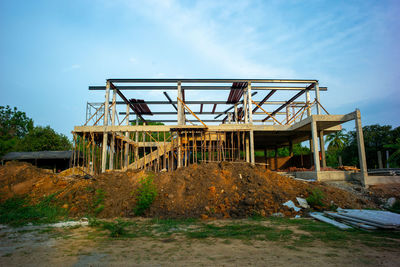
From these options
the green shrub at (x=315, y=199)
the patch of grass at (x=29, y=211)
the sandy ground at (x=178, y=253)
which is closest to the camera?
the sandy ground at (x=178, y=253)

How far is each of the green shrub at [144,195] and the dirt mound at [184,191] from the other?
211 mm

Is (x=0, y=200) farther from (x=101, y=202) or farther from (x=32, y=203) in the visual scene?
(x=101, y=202)

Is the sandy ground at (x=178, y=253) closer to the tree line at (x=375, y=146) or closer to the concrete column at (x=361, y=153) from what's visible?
the concrete column at (x=361, y=153)

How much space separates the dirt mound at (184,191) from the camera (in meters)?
9.16

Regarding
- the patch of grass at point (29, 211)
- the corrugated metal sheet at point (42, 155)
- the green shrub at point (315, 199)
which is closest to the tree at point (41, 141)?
the corrugated metal sheet at point (42, 155)

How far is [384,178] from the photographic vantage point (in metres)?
12.5

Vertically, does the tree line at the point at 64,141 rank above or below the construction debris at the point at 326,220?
above

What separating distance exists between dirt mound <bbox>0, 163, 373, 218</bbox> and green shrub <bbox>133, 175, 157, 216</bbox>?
21 cm

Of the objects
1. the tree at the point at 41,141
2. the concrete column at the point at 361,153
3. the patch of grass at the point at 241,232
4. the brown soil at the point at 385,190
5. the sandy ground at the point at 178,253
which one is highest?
the tree at the point at 41,141

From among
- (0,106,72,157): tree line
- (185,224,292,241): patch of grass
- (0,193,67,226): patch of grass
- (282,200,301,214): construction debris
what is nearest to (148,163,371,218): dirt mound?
(282,200,301,214): construction debris

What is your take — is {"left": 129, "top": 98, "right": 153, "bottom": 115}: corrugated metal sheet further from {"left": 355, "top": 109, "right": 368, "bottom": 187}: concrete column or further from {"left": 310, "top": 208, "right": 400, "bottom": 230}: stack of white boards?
{"left": 310, "top": 208, "right": 400, "bottom": 230}: stack of white boards

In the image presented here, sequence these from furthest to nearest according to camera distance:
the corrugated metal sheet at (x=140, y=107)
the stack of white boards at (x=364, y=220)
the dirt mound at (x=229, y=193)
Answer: the corrugated metal sheet at (x=140, y=107) → the dirt mound at (x=229, y=193) → the stack of white boards at (x=364, y=220)

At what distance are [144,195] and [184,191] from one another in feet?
5.44

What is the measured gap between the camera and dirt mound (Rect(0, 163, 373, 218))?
30.1ft
